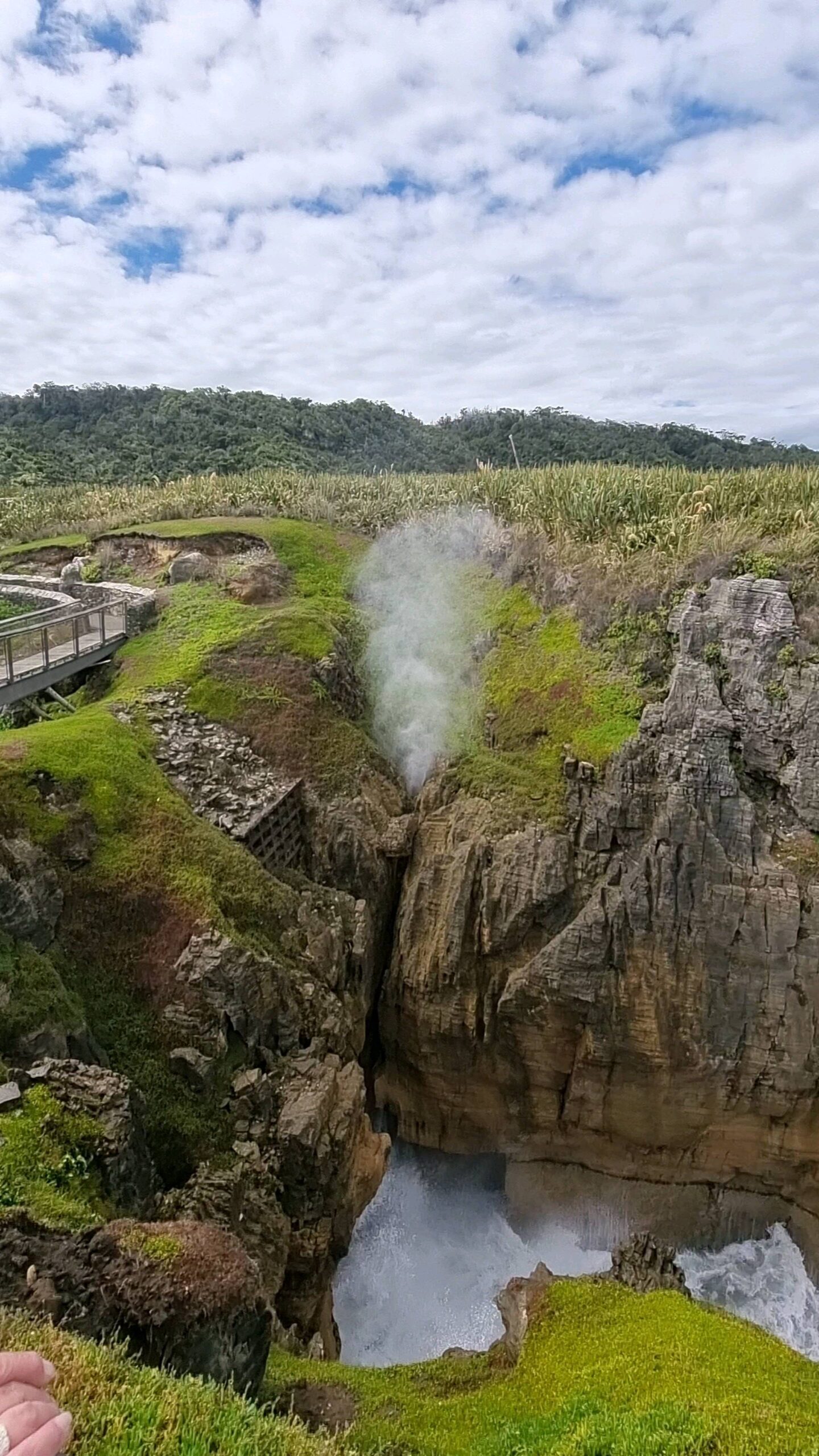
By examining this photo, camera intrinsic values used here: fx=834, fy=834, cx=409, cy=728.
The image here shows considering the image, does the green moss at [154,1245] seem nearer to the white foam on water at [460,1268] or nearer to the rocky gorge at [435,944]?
the rocky gorge at [435,944]

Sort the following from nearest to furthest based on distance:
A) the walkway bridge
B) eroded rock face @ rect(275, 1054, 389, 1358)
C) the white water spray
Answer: eroded rock face @ rect(275, 1054, 389, 1358), the walkway bridge, the white water spray

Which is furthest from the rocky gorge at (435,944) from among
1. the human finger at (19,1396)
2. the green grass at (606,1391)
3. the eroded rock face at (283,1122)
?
the human finger at (19,1396)

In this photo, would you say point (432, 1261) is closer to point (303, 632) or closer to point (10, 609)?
point (303, 632)

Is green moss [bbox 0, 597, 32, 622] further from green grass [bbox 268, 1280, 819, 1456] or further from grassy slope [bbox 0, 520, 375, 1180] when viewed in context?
green grass [bbox 268, 1280, 819, 1456]

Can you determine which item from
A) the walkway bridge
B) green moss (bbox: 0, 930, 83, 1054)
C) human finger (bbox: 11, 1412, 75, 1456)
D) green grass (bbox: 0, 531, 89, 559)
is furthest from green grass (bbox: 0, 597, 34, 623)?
human finger (bbox: 11, 1412, 75, 1456)

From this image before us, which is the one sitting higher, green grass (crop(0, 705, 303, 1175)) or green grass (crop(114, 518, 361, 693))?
green grass (crop(114, 518, 361, 693))

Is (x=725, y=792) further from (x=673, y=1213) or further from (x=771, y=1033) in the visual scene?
(x=673, y=1213)

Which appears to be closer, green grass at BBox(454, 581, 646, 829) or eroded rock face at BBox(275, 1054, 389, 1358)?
eroded rock face at BBox(275, 1054, 389, 1358)

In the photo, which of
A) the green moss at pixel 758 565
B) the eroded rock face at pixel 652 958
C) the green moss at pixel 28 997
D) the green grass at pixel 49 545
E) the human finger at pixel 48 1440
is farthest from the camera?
the green grass at pixel 49 545
